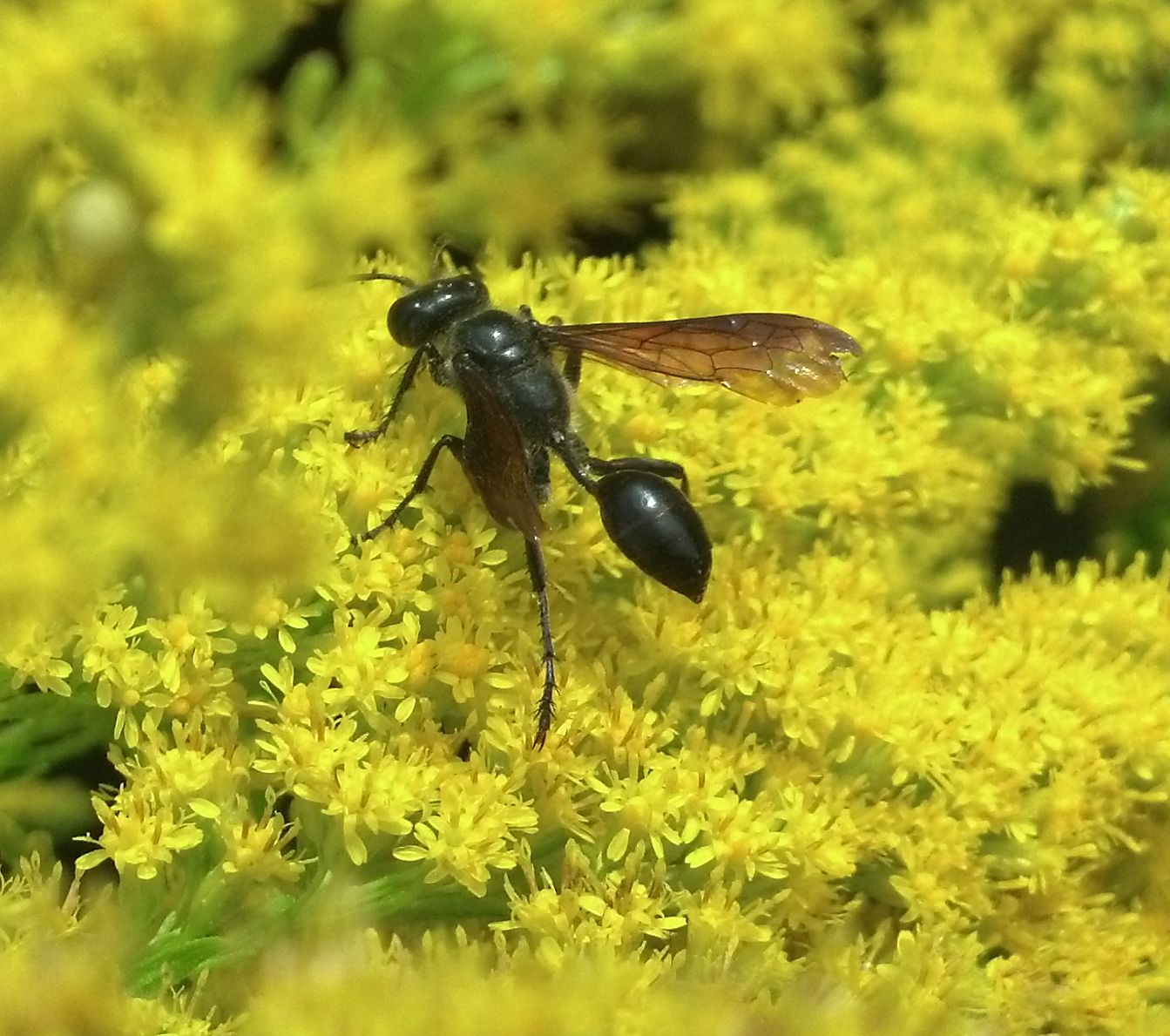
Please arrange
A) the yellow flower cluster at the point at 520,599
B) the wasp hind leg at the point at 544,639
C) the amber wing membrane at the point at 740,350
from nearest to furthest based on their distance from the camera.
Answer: the yellow flower cluster at the point at 520,599 → the wasp hind leg at the point at 544,639 → the amber wing membrane at the point at 740,350

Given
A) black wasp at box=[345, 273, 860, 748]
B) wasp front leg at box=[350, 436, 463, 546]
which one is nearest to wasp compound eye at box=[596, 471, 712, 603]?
black wasp at box=[345, 273, 860, 748]

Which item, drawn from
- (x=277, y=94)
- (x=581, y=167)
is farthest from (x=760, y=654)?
(x=277, y=94)

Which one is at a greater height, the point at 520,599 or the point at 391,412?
the point at 391,412

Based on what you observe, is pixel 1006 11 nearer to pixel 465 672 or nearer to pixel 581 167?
pixel 581 167

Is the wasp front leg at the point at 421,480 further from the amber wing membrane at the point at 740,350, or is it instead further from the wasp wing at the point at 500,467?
the amber wing membrane at the point at 740,350

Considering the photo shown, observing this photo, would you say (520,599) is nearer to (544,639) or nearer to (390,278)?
(544,639)

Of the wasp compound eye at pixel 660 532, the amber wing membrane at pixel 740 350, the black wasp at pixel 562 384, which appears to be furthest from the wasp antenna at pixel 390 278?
the wasp compound eye at pixel 660 532

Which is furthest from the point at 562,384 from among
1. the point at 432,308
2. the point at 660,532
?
the point at 660,532

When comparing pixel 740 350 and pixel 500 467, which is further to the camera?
pixel 740 350
